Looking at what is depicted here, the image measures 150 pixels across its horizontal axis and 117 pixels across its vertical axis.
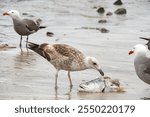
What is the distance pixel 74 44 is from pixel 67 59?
382 cm

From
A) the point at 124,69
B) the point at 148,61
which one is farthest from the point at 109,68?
the point at 148,61

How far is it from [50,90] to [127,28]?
25.4 feet

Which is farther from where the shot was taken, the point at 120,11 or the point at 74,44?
the point at 120,11

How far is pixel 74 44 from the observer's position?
14906 millimetres

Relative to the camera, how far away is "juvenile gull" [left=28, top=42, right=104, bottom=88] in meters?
10.9

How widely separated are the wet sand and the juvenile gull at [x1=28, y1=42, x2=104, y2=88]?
32 cm

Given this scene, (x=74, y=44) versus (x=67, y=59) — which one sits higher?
(x=67, y=59)

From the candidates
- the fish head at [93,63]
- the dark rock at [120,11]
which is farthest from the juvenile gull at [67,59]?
the dark rock at [120,11]

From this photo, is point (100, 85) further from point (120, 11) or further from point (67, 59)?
point (120, 11)

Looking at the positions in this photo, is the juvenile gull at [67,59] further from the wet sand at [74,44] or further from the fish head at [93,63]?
the wet sand at [74,44]

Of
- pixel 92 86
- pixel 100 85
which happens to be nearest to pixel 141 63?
pixel 100 85

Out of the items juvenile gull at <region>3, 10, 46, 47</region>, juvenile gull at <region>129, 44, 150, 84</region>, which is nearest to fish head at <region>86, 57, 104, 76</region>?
juvenile gull at <region>129, 44, 150, 84</region>

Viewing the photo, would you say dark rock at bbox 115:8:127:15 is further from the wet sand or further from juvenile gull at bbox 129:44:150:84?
juvenile gull at bbox 129:44:150:84

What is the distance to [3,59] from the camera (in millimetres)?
12914
